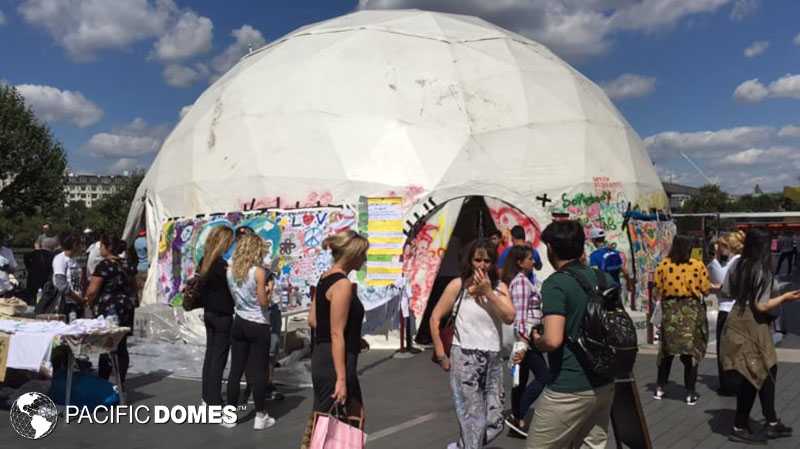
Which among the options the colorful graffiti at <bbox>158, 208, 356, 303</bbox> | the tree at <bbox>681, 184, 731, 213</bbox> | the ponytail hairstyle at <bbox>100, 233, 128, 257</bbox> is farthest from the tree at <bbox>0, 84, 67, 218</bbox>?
the tree at <bbox>681, 184, 731, 213</bbox>

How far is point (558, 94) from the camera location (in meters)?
12.4

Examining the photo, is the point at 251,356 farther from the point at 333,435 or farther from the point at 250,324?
the point at 333,435

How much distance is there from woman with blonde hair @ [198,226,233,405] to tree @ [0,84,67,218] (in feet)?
95.7

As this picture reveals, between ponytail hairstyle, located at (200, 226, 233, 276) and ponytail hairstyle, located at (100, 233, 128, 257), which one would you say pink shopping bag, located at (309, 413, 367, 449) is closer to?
ponytail hairstyle, located at (200, 226, 233, 276)

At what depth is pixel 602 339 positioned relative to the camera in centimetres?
330

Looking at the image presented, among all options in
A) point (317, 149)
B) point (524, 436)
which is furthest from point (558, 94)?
point (524, 436)

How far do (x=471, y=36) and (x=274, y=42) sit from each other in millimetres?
4297

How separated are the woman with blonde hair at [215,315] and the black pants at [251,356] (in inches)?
4.8

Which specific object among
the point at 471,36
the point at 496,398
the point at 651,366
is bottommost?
the point at 651,366

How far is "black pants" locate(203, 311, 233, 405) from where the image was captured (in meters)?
6.03

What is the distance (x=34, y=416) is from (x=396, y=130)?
7011 mm

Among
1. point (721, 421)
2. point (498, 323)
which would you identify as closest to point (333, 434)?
point (498, 323)

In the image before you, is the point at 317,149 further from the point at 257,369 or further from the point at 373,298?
the point at 257,369

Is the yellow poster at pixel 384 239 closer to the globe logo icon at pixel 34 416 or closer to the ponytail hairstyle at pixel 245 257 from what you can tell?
the ponytail hairstyle at pixel 245 257
